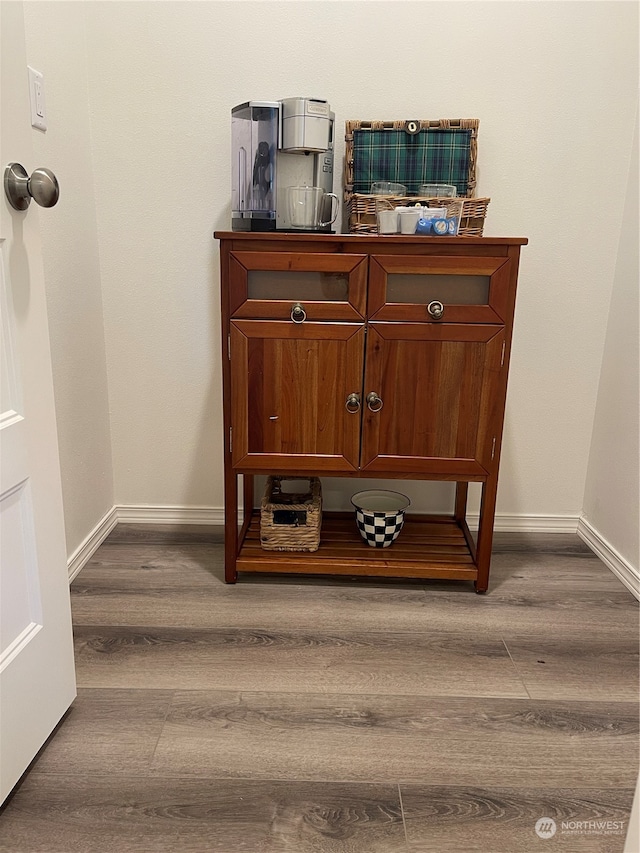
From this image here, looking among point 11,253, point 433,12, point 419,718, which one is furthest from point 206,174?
point 419,718

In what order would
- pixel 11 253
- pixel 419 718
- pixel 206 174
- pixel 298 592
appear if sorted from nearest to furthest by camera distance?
pixel 11 253
pixel 419 718
pixel 298 592
pixel 206 174

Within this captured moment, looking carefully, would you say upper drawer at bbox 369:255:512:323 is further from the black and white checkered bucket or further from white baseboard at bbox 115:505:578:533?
white baseboard at bbox 115:505:578:533

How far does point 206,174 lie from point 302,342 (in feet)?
2.31

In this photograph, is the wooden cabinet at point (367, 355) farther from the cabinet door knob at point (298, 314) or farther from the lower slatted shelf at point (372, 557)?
the lower slatted shelf at point (372, 557)

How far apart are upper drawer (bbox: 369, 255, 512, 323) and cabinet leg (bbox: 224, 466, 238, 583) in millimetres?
591

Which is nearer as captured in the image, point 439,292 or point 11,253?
point 11,253

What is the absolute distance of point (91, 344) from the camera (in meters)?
2.01

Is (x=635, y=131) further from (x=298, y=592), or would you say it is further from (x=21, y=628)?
(x=21, y=628)

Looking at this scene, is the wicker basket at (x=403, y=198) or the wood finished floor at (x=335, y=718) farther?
the wicker basket at (x=403, y=198)

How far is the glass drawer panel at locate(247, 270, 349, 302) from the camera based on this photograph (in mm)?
1662

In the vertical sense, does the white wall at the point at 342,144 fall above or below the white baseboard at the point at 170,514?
above

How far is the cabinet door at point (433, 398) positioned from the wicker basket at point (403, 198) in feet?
1.03

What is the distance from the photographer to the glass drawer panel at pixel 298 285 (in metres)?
1.66

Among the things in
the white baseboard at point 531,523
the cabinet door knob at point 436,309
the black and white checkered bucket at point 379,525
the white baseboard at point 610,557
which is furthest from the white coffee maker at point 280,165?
the white baseboard at point 610,557
